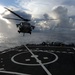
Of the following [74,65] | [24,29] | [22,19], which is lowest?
[74,65]

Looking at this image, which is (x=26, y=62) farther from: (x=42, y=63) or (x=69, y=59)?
(x=69, y=59)

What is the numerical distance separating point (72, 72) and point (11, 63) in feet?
47.5

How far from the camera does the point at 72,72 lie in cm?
2948

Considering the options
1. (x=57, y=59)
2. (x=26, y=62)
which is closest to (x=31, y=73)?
(x=26, y=62)

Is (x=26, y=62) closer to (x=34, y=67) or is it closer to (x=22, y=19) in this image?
(x=34, y=67)

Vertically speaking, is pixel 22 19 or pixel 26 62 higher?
pixel 22 19

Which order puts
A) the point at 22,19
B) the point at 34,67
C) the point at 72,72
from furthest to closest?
the point at 22,19, the point at 34,67, the point at 72,72

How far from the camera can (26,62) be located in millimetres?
37562

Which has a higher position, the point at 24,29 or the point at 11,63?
the point at 24,29

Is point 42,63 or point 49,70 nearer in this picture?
point 49,70

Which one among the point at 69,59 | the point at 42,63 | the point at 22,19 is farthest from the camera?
the point at 22,19

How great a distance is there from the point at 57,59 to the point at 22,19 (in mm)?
13785

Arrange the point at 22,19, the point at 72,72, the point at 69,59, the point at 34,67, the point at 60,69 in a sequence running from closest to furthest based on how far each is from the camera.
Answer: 1. the point at 72,72
2. the point at 60,69
3. the point at 34,67
4. the point at 69,59
5. the point at 22,19

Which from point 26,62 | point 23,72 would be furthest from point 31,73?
point 26,62
